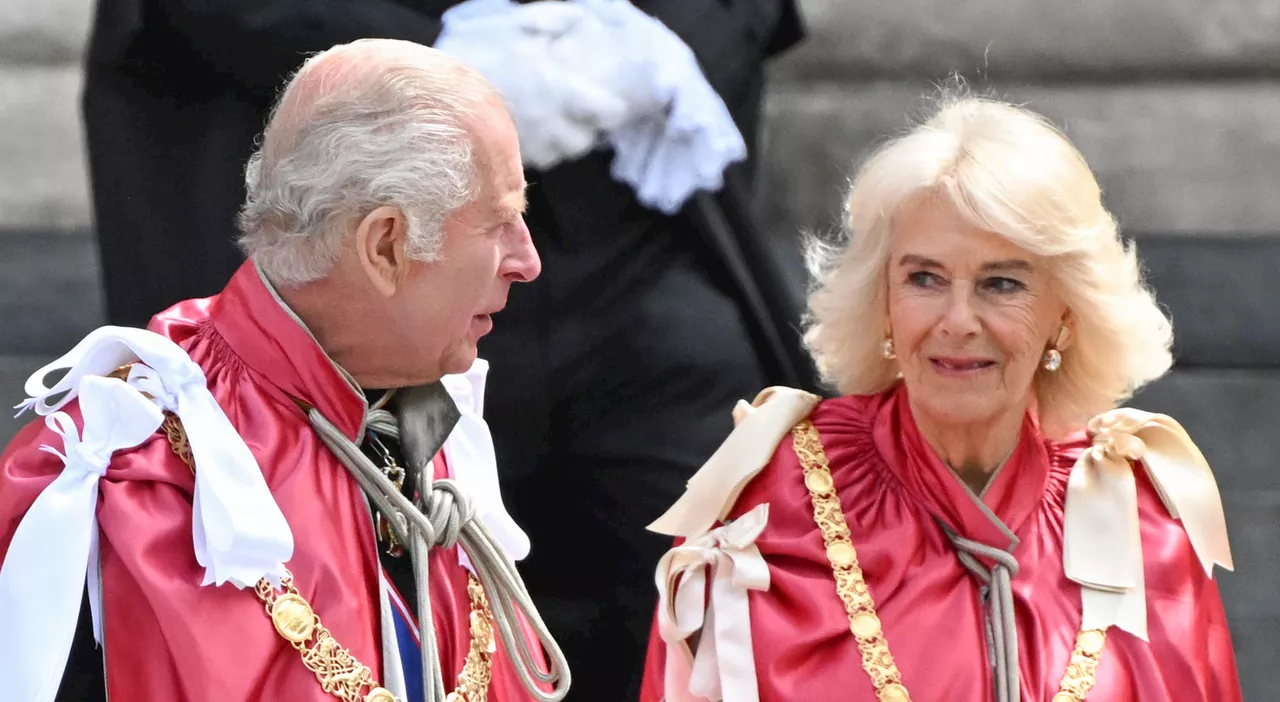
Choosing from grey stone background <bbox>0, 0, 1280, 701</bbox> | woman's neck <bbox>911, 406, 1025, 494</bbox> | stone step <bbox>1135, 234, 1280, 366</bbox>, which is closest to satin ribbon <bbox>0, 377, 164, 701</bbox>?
woman's neck <bbox>911, 406, 1025, 494</bbox>

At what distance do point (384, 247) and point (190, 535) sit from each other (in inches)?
12.4

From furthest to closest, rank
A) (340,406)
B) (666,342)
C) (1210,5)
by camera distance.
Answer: (1210,5)
(666,342)
(340,406)

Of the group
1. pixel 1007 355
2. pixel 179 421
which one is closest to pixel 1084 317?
pixel 1007 355

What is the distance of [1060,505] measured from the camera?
2.07 m

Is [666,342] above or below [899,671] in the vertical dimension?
above

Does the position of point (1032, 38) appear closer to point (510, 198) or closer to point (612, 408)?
point (612, 408)

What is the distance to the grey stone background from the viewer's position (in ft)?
11.8

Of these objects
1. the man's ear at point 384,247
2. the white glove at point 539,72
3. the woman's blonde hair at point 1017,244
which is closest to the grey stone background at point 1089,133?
the white glove at point 539,72

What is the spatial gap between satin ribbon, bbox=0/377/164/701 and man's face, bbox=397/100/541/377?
283 mm

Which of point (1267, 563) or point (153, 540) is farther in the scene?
point (1267, 563)

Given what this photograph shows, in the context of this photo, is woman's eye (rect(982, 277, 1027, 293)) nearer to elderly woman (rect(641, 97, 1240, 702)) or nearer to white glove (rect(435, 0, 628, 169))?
elderly woman (rect(641, 97, 1240, 702))

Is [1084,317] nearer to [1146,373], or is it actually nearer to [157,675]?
[1146,373]

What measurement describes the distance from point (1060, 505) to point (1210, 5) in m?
2.05

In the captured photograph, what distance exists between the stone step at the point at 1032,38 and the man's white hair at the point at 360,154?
2200 millimetres
